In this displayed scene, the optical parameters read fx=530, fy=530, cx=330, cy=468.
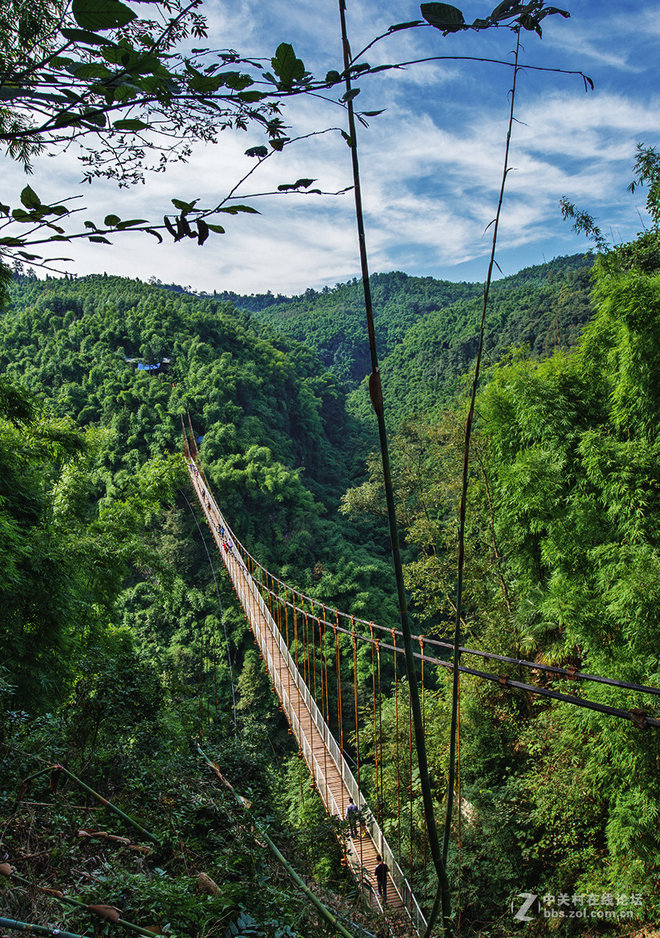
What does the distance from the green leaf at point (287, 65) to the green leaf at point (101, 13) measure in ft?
0.38

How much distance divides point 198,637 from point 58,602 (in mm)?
12499

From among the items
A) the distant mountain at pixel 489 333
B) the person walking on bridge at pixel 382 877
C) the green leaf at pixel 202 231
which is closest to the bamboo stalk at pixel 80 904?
the green leaf at pixel 202 231

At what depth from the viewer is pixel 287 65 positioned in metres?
0.45

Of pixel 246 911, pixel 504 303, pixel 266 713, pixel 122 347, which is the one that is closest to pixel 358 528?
pixel 266 713

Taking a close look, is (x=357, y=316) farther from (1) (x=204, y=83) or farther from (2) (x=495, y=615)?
(1) (x=204, y=83)

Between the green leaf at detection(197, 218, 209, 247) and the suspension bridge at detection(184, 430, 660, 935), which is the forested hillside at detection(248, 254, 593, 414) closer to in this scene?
the green leaf at detection(197, 218, 209, 247)

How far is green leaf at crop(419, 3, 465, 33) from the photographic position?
1.10ft

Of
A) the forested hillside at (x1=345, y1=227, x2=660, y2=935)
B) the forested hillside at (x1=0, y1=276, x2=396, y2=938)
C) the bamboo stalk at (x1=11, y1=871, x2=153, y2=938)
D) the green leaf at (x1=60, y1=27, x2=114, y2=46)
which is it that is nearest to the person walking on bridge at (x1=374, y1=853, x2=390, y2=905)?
the forested hillside at (x1=0, y1=276, x2=396, y2=938)

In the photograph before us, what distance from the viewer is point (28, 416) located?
11.9 feet

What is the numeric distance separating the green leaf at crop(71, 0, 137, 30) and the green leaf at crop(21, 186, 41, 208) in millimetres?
194

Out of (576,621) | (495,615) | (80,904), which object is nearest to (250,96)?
(80,904)

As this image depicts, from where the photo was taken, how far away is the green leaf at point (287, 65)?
44cm

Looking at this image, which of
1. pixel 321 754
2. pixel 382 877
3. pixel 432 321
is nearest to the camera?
pixel 382 877

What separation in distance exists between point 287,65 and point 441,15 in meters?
0.16
